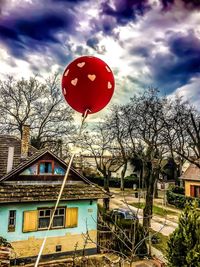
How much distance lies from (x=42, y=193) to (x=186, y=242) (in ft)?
25.1

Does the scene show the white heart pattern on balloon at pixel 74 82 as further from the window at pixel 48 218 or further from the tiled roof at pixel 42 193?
the window at pixel 48 218

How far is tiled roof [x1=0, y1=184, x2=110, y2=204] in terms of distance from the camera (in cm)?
1082

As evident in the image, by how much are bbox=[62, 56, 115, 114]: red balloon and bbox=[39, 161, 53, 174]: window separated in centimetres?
989

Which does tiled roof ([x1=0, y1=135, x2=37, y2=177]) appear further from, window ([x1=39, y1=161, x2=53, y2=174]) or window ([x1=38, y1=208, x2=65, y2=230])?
window ([x1=38, y1=208, x2=65, y2=230])

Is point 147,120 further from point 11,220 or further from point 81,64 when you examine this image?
point 81,64

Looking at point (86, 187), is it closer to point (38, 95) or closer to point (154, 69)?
point (154, 69)

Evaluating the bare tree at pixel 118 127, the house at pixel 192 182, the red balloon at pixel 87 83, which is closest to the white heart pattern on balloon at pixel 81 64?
the red balloon at pixel 87 83

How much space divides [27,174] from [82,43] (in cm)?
900

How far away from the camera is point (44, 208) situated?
38.1 ft

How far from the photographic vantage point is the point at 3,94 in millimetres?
24422

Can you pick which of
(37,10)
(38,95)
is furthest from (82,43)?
(38,95)

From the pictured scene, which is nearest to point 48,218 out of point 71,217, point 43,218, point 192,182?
point 43,218

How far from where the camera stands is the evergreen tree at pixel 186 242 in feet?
17.8

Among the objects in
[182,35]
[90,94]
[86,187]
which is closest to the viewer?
[90,94]
